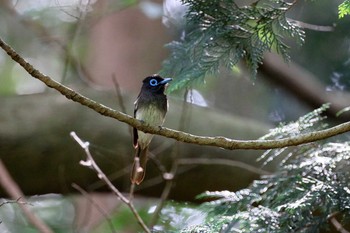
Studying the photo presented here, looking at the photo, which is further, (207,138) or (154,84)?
(154,84)

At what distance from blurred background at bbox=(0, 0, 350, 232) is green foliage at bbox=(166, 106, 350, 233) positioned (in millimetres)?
420

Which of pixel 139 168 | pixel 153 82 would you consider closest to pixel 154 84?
pixel 153 82

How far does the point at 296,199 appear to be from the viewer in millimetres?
2697

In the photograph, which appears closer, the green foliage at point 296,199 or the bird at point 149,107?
the green foliage at point 296,199

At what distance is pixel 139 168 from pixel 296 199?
39.4 inches

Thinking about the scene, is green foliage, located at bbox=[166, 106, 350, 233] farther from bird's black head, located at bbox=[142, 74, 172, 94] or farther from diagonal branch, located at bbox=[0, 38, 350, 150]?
bird's black head, located at bbox=[142, 74, 172, 94]

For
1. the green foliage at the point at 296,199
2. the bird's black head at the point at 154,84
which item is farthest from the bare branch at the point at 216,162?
the green foliage at the point at 296,199

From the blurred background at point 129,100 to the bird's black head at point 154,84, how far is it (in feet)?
0.53

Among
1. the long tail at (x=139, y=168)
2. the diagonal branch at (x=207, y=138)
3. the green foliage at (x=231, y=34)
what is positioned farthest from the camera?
the long tail at (x=139, y=168)

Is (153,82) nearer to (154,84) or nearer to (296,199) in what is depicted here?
(154,84)

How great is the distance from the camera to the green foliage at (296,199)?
2.67 meters

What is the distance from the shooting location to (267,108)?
6266mm

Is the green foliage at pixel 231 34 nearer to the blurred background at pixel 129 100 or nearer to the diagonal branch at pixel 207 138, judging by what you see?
the blurred background at pixel 129 100

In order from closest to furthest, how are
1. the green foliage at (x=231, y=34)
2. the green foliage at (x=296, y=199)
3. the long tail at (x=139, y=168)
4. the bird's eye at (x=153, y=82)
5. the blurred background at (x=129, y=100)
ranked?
the green foliage at (x=296, y=199), the green foliage at (x=231, y=34), the long tail at (x=139, y=168), the bird's eye at (x=153, y=82), the blurred background at (x=129, y=100)
